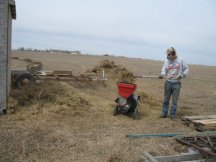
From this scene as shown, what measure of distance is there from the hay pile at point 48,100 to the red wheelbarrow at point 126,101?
103 cm

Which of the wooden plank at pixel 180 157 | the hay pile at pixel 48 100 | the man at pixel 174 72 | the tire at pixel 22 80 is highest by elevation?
the man at pixel 174 72

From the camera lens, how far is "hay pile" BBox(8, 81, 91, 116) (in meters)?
8.62

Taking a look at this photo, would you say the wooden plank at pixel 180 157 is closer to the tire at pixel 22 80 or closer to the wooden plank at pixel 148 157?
the wooden plank at pixel 148 157

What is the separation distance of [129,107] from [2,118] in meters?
3.40

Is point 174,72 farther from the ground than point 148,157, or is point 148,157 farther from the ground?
point 174,72

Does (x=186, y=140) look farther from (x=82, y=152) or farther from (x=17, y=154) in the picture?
(x=17, y=154)

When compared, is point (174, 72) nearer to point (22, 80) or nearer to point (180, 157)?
point (180, 157)

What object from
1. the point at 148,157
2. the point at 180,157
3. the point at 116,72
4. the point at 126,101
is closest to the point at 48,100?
the point at 126,101

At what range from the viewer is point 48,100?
29.9 feet

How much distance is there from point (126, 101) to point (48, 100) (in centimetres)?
230

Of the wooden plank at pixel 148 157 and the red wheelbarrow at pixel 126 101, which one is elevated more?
the red wheelbarrow at pixel 126 101

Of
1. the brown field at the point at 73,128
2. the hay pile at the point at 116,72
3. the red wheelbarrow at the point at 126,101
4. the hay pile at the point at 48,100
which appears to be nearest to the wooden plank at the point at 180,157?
the brown field at the point at 73,128

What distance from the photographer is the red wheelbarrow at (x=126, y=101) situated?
27.9 ft

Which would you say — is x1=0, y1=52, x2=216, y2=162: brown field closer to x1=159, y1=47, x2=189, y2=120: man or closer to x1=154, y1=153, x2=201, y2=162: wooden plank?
x1=154, y1=153, x2=201, y2=162: wooden plank
